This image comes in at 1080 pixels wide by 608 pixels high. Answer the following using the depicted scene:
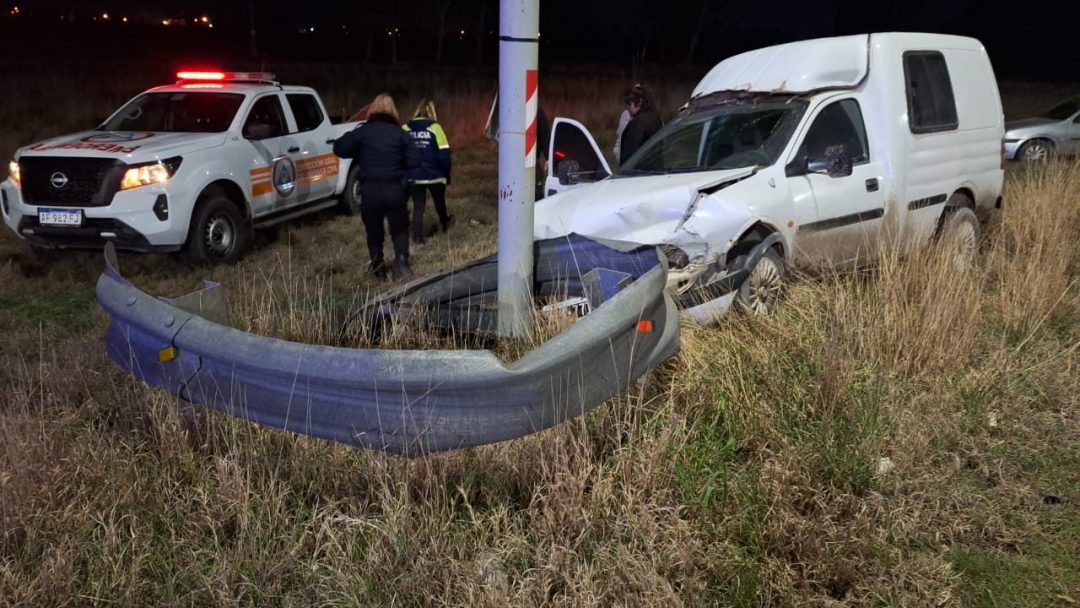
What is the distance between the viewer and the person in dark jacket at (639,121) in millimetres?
9172

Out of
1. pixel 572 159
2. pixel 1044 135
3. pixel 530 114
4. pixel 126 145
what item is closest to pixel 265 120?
pixel 126 145

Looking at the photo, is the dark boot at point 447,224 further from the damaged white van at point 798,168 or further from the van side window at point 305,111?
the damaged white van at point 798,168

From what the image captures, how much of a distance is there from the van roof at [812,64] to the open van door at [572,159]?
1.10 metres

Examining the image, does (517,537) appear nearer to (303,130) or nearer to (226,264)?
(226,264)

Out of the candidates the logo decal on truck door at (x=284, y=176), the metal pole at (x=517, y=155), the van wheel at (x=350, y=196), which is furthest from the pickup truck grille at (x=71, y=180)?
the metal pole at (x=517, y=155)

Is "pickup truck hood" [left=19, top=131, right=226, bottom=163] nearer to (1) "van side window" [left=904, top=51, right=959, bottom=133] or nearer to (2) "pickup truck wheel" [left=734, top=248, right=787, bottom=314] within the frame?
(2) "pickup truck wheel" [left=734, top=248, right=787, bottom=314]

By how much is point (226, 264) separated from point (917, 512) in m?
7.33

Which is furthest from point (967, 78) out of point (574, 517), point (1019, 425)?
point (574, 517)

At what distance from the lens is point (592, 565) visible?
8.88ft

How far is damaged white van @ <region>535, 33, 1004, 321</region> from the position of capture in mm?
5195

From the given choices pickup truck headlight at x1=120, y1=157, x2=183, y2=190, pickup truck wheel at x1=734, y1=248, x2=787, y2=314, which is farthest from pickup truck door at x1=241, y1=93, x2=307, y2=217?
pickup truck wheel at x1=734, y1=248, x2=787, y2=314

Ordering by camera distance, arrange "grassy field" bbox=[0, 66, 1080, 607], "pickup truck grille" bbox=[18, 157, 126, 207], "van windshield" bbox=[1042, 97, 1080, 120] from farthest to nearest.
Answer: "van windshield" bbox=[1042, 97, 1080, 120] → "pickup truck grille" bbox=[18, 157, 126, 207] → "grassy field" bbox=[0, 66, 1080, 607]

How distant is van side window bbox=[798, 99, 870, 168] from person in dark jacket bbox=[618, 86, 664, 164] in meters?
2.92

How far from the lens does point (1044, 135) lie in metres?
16.9
